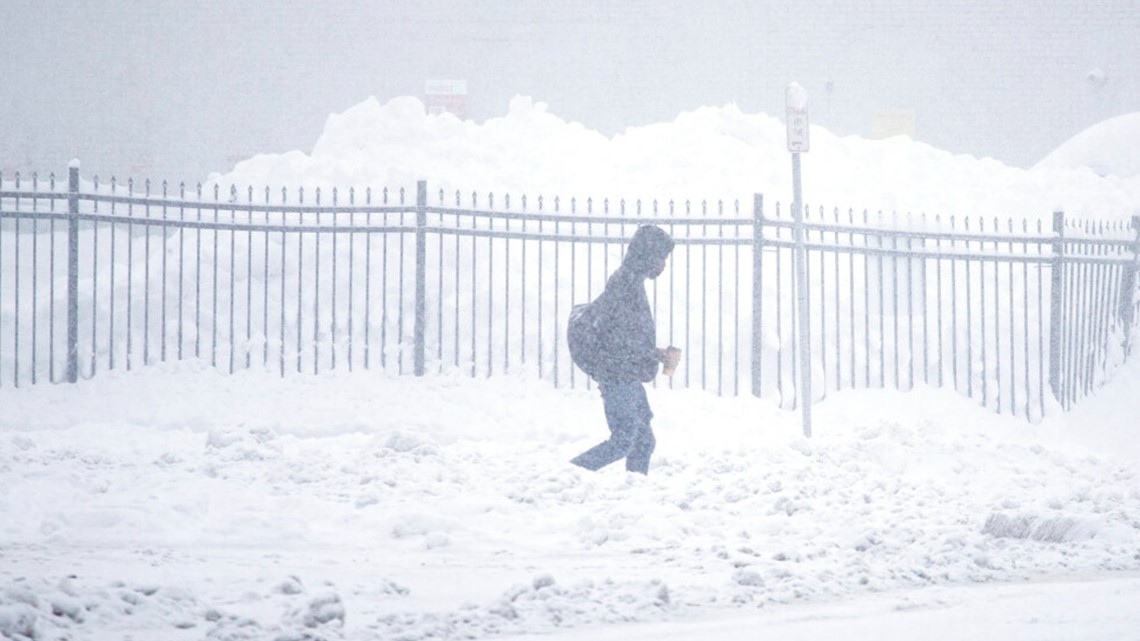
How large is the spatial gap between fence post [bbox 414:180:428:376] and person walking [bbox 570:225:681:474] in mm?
3808

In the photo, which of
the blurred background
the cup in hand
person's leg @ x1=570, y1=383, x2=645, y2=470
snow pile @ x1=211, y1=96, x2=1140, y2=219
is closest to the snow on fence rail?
snow pile @ x1=211, y1=96, x2=1140, y2=219

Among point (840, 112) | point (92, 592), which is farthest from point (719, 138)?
point (92, 592)

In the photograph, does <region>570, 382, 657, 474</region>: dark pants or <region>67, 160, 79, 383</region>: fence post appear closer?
<region>570, 382, 657, 474</region>: dark pants

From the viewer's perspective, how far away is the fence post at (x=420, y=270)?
44.2 ft

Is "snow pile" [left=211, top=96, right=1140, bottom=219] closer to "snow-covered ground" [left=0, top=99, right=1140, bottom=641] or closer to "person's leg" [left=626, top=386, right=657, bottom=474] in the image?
"snow-covered ground" [left=0, top=99, right=1140, bottom=641]

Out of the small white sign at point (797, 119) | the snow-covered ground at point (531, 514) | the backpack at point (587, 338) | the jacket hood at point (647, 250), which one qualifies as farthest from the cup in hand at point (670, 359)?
the small white sign at point (797, 119)

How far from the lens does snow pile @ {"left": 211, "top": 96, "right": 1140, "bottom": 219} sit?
17703mm

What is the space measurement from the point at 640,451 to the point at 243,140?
14.9 m

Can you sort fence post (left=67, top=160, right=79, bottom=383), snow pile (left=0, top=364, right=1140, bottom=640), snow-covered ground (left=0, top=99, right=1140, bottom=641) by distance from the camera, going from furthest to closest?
1. fence post (left=67, top=160, right=79, bottom=383)
2. snow pile (left=0, top=364, right=1140, bottom=640)
3. snow-covered ground (left=0, top=99, right=1140, bottom=641)

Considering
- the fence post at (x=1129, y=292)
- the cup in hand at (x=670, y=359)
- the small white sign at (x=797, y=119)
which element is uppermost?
the small white sign at (x=797, y=119)

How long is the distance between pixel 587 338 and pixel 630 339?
0.27 meters

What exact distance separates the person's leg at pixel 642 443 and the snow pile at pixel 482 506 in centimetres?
12

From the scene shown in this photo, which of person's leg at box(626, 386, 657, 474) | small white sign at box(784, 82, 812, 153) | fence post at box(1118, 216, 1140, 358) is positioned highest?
small white sign at box(784, 82, 812, 153)

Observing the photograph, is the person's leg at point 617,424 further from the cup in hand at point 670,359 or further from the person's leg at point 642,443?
the cup in hand at point 670,359
